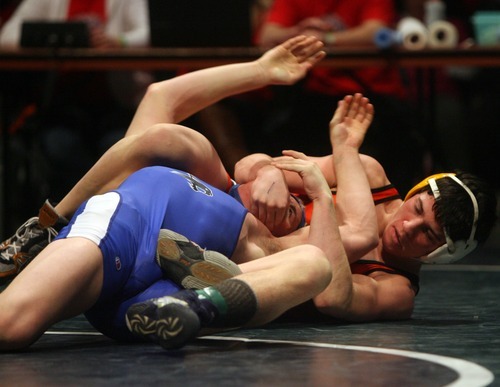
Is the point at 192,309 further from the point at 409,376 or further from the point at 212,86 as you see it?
the point at 212,86

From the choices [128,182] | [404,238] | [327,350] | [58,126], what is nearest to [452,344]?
[327,350]

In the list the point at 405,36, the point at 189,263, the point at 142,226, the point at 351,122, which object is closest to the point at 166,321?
the point at 189,263

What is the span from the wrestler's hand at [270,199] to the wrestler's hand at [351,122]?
0.35m

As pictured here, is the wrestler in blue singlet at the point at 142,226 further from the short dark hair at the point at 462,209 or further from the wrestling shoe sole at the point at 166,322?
the short dark hair at the point at 462,209

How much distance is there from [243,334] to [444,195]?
0.81m

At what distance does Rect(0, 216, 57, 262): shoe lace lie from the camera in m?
3.37

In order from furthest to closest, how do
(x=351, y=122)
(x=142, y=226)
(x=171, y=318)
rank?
(x=351, y=122) < (x=142, y=226) < (x=171, y=318)

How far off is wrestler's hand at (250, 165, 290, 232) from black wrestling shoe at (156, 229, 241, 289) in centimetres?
52

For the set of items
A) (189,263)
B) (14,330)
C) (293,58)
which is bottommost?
(14,330)

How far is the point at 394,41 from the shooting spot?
5.49 metres

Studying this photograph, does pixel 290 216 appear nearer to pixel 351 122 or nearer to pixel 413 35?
pixel 351 122

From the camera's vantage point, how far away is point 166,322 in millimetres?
2549

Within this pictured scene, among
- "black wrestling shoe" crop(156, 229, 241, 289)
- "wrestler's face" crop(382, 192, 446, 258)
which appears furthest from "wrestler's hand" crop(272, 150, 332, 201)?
"black wrestling shoe" crop(156, 229, 241, 289)

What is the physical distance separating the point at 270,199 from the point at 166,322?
3.16 feet
